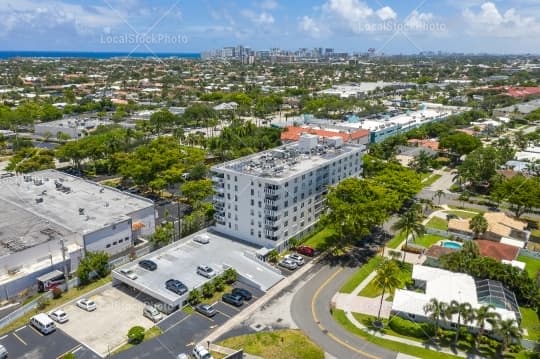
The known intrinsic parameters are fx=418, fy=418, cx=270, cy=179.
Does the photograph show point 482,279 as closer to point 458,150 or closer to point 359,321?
point 359,321

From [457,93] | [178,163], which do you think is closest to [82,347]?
[178,163]

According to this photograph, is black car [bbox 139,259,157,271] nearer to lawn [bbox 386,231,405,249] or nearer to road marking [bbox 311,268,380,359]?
road marking [bbox 311,268,380,359]

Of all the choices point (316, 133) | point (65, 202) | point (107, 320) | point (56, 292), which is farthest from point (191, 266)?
point (316, 133)

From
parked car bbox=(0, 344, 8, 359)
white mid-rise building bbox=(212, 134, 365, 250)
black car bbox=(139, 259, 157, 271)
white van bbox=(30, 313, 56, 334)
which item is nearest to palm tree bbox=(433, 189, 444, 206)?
white mid-rise building bbox=(212, 134, 365, 250)

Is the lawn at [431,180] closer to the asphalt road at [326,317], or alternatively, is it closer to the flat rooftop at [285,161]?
the flat rooftop at [285,161]

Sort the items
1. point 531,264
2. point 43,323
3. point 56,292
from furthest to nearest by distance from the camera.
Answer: point 531,264 < point 56,292 < point 43,323

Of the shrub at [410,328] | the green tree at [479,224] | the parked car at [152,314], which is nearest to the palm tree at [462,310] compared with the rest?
the shrub at [410,328]

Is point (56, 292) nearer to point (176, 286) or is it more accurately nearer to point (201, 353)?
point (176, 286)
